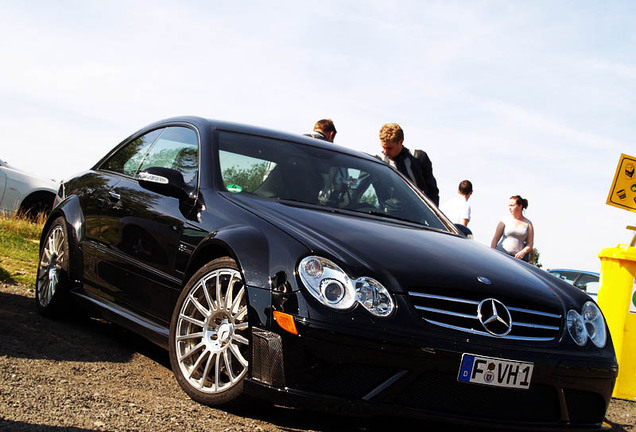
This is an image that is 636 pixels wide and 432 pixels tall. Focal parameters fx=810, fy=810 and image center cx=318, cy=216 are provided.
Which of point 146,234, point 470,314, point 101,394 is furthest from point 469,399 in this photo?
point 146,234

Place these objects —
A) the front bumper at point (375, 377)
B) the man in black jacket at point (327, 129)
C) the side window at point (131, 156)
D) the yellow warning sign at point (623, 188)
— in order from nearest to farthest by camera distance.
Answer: the front bumper at point (375, 377)
the side window at point (131, 156)
the man in black jacket at point (327, 129)
the yellow warning sign at point (623, 188)

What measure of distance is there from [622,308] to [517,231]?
3531mm

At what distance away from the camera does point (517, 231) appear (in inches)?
411

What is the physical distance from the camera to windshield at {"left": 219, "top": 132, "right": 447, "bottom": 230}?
187 inches

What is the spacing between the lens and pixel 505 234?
1056 centimetres

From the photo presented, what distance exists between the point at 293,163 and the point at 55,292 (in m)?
2.17

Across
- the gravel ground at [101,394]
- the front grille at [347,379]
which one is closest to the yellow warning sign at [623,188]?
the gravel ground at [101,394]

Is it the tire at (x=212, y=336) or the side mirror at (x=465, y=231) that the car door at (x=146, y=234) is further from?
the side mirror at (x=465, y=231)

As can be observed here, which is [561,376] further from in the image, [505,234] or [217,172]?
[505,234]

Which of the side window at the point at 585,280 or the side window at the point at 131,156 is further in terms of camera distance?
the side window at the point at 585,280

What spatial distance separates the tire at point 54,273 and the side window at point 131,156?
58 cm

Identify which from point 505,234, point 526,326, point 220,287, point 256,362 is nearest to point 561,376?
point 526,326

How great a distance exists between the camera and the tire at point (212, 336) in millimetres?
3752

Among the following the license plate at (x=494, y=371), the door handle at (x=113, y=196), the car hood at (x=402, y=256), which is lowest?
the license plate at (x=494, y=371)
